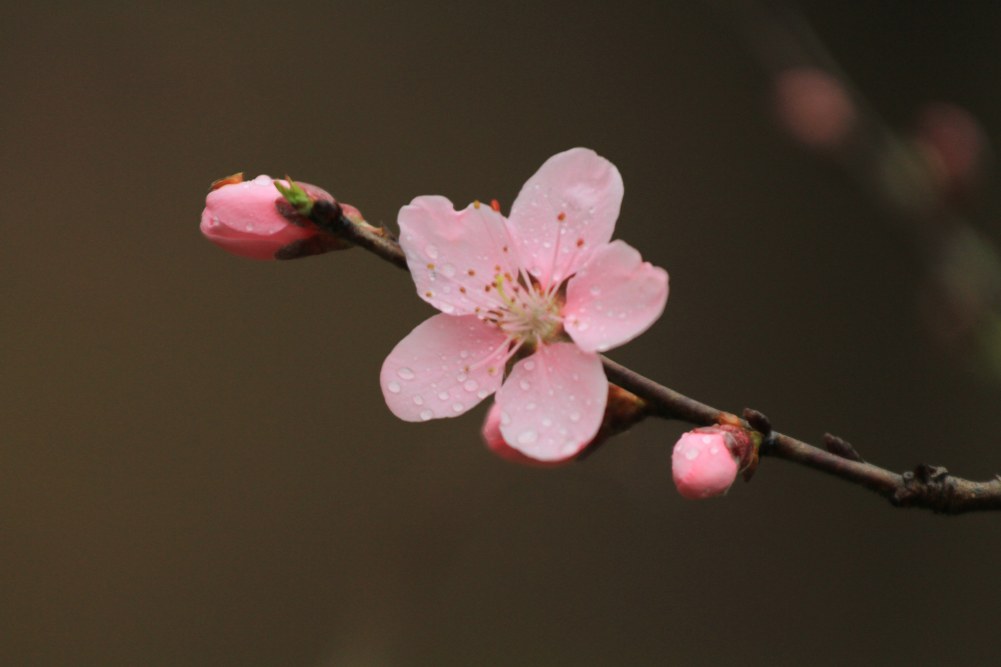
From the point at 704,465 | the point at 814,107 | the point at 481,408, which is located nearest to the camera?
the point at 704,465

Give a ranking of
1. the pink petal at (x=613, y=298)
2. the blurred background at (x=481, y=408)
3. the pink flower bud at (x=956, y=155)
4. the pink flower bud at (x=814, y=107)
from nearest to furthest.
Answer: the pink petal at (x=613, y=298), the pink flower bud at (x=956, y=155), the pink flower bud at (x=814, y=107), the blurred background at (x=481, y=408)

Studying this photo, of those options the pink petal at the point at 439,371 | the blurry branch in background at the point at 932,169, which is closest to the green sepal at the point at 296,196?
the pink petal at the point at 439,371

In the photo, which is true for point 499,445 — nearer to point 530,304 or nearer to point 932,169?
point 530,304

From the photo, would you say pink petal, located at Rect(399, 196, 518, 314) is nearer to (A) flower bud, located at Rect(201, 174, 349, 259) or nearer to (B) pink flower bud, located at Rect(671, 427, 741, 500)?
(A) flower bud, located at Rect(201, 174, 349, 259)

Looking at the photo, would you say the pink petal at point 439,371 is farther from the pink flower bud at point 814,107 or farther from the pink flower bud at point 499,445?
the pink flower bud at point 814,107

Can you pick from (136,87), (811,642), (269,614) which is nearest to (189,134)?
(136,87)

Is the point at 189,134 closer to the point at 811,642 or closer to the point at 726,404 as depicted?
the point at 726,404

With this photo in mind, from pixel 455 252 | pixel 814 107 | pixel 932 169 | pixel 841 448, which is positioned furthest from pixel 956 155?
pixel 455 252

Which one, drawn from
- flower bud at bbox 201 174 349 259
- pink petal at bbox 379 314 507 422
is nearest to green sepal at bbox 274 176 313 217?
flower bud at bbox 201 174 349 259
